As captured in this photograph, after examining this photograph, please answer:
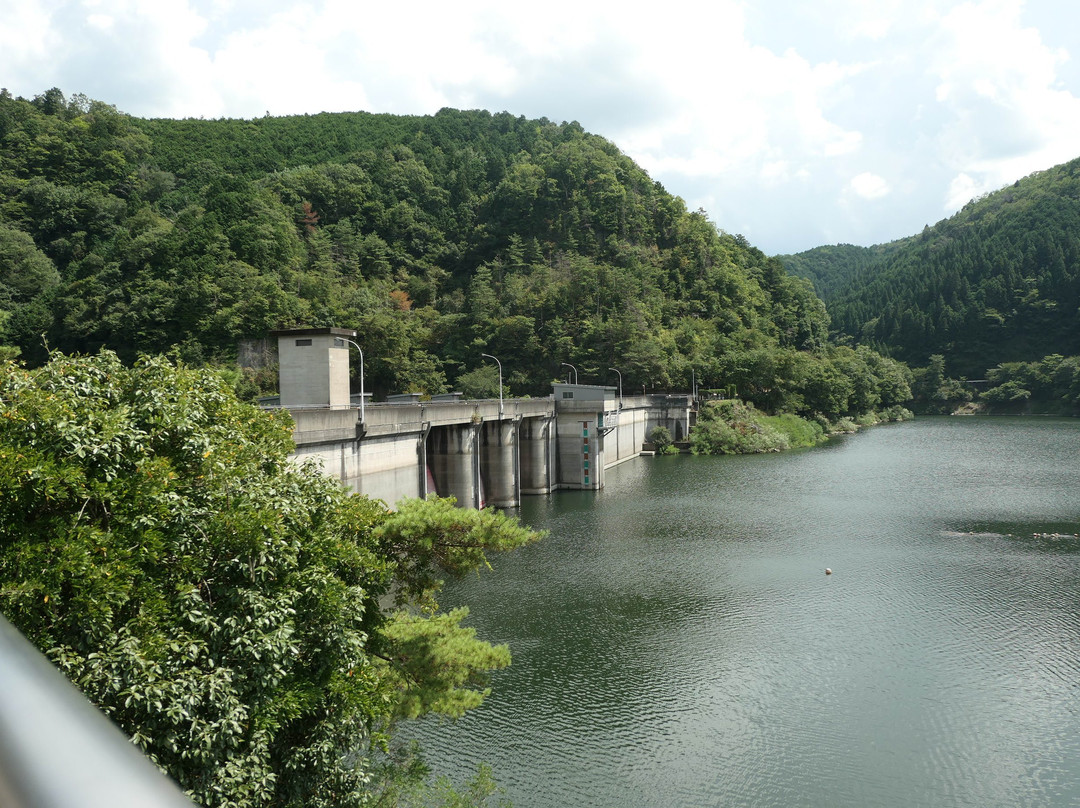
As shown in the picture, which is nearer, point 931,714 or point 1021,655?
point 931,714

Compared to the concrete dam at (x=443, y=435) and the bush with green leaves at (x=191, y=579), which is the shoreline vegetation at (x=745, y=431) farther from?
the bush with green leaves at (x=191, y=579)

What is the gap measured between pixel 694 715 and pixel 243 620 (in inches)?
530

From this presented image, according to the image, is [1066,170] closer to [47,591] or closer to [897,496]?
[897,496]

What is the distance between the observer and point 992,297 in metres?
156

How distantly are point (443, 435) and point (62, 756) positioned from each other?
132 feet

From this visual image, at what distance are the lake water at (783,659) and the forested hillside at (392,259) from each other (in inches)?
1923

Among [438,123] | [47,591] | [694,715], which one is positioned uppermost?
[438,123]

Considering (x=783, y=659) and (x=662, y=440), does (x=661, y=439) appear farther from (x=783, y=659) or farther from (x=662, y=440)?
(x=783, y=659)

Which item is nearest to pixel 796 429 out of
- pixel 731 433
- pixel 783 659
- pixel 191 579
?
pixel 731 433

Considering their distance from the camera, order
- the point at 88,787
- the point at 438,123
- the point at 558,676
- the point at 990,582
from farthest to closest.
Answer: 1. the point at 438,123
2. the point at 990,582
3. the point at 558,676
4. the point at 88,787

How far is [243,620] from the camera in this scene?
32.3 feet

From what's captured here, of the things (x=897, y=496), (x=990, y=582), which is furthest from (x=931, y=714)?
(x=897, y=496)

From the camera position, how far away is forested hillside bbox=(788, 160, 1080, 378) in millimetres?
148500

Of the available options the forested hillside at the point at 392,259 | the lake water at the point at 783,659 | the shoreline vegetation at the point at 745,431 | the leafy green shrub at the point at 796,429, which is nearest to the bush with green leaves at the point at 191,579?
the lake water at the point at 783,659
